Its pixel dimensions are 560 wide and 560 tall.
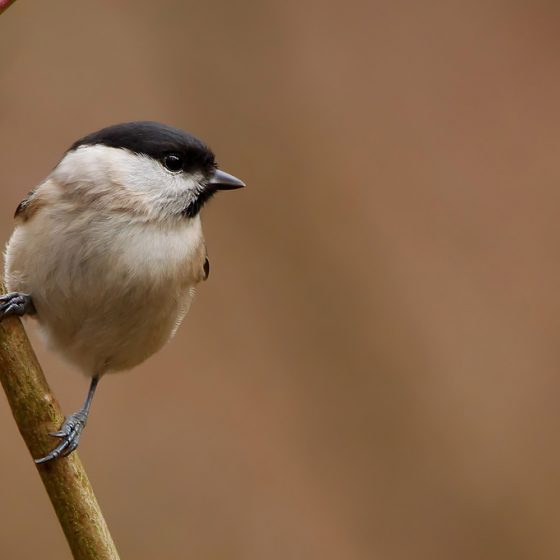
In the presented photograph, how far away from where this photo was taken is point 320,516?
321cm

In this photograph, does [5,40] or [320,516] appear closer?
[5,40]

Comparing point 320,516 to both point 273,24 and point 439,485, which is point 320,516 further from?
point 273,24

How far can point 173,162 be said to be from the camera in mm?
1973

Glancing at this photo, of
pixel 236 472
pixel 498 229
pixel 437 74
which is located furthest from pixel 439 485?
pixel 437 74

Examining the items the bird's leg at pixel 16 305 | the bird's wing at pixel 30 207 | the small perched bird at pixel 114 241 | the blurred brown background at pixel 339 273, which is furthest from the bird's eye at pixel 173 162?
the blurred brown background at pixel 339 273

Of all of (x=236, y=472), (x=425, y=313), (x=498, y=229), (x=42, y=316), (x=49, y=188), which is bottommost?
(x=236, y=472)

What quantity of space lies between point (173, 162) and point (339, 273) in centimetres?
147

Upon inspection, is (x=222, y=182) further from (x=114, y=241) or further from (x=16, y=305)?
(x=16, y=305)

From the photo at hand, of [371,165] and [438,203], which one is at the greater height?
[371,165]

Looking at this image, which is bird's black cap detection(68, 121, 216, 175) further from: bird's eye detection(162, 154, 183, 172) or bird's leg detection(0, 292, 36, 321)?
bird's leg detection(0, 292, 36, 321)

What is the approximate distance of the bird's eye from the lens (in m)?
1.96

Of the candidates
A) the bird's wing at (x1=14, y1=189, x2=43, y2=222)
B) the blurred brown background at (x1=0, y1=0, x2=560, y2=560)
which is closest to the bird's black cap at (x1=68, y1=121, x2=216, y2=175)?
the bird's wing at (x1=14, y1=189, x2=43, y2=222)

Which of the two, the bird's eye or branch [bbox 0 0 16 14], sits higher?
branch [bbox 0 0 16 14]

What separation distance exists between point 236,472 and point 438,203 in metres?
1.27
